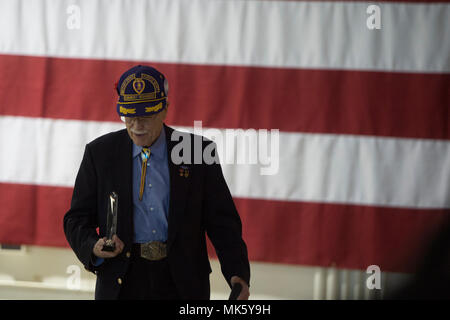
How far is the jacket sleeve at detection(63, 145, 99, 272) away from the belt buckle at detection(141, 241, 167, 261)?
0.34ft

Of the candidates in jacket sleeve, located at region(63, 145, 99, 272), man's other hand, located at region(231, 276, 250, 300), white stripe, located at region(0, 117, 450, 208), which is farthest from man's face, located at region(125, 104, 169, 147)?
white stripe, located at region(0, 117, 450, 208)

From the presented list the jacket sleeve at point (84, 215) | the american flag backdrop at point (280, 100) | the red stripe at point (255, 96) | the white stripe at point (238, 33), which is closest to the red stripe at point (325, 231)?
the american flag backdrop at point (280, 100)

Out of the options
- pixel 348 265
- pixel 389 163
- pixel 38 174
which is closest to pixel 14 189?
pixel 38 174

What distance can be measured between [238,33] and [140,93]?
857 millimetres

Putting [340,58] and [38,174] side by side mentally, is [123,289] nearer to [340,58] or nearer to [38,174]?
[38,174]

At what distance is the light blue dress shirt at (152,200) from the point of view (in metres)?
1.10

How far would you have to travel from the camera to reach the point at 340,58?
71.2 inches

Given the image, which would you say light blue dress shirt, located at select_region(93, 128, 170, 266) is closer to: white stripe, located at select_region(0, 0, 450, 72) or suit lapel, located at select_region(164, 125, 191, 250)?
suit lapel, located at select_region(164, 125, 191, 250)

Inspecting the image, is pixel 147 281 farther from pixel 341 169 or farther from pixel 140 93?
pixel 341 169

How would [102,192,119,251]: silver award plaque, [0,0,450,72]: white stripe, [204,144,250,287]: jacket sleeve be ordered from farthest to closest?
[0,0,450,72]: white stripe < [204,144,250,287]: jacket sleeve < [102,192,119,251]: silver award plaque

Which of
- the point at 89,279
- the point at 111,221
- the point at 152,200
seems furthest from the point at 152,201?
the point at 89,279

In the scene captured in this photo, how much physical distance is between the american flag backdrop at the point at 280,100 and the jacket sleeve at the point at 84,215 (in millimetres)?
770

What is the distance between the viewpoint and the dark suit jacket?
3.57ft

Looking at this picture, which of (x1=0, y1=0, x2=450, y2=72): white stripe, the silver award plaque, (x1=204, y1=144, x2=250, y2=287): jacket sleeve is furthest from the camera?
(x1=0, y1=0, x2=450, y2=72): white stripe
